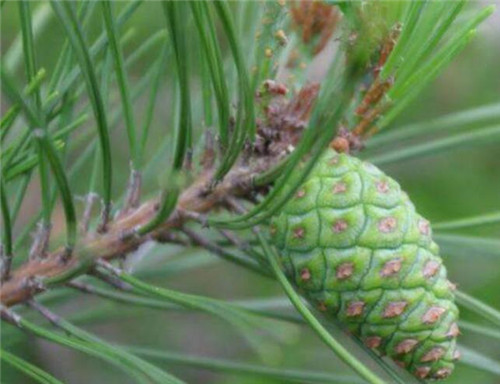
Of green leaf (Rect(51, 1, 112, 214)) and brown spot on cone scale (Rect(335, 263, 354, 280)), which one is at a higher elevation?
green leaf (Rect(51, 1, 112, 214))

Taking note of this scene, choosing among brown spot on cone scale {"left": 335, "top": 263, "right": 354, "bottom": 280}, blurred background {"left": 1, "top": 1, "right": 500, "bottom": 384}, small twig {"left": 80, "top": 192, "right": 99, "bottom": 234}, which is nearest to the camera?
brown spot on cone scale {"left": 335, "top": 263, "right": 354, "bottom": 280}

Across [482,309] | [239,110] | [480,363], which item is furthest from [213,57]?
[480,363]

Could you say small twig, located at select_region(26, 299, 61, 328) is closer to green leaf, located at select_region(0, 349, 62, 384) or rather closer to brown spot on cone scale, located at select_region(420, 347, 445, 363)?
green leaf, located at select_region(0, 349, 62, 384)

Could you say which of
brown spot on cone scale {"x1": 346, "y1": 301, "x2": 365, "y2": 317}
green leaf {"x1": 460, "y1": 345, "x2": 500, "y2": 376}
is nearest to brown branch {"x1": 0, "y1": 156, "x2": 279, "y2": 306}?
brown spot on cone scale {"x1": 346, "y1": 301, "x2": 365, "y2": 317}

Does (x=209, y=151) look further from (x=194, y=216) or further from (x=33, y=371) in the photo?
(x=33, y=371)

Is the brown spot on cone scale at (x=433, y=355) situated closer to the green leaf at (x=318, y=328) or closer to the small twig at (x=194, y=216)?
the green leaf at (x=318, y=328)

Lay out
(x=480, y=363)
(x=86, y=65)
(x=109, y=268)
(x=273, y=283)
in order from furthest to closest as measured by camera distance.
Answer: (x=273, y=283) → (x=480, y=363) → (x=109, y=268) → (x=86, y=65)
